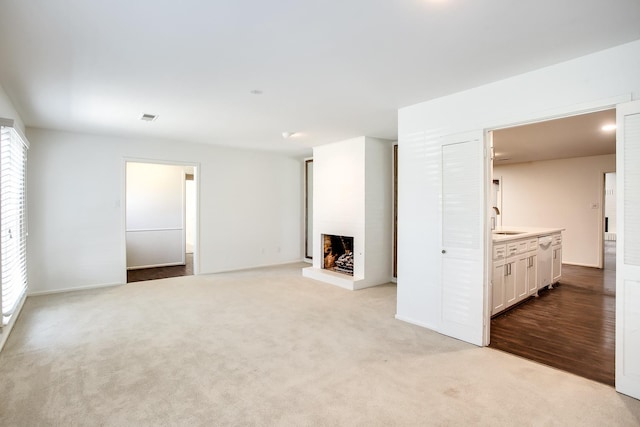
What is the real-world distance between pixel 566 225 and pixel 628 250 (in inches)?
251

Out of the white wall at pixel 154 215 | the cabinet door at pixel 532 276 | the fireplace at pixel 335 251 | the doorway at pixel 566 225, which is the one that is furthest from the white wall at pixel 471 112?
the white wall at pixel 154 215

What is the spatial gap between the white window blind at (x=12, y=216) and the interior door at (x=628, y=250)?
16.7ft

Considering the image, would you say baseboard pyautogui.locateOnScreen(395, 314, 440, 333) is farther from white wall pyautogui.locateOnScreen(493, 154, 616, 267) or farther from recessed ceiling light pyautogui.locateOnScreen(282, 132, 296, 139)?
white wall pyautogui.locateOnScreen(493, 154, 616, 267)

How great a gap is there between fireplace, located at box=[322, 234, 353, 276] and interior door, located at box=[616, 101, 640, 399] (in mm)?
4027

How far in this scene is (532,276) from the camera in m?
4.66

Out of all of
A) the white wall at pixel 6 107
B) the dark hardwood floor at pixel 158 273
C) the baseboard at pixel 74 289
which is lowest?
the dark hardwood floor at pixel 158 273

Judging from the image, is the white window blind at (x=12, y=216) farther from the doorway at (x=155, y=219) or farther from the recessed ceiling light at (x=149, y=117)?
the doorway at (x=155, y=219)

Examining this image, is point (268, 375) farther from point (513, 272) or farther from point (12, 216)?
point (12, 216)

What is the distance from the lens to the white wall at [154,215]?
7129 millimetres

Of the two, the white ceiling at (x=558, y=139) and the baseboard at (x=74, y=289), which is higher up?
the white ceiling at (x=558, y=139)

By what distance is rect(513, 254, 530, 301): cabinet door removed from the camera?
4273 millimetres

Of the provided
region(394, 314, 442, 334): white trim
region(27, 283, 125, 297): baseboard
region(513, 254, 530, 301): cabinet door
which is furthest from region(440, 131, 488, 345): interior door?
region(27, 283, 125, 297): baseboard

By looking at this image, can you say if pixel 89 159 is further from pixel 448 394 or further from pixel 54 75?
pixel 448 394

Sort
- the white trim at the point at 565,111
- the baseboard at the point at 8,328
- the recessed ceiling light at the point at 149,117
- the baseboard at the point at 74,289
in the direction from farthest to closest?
the baseboard at the point at 74,289
the recessed ceiling light at the point at 149,117
the baseboard at the point at 8,328
the white trim at the point at 565,111
